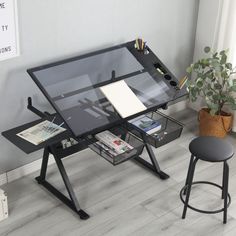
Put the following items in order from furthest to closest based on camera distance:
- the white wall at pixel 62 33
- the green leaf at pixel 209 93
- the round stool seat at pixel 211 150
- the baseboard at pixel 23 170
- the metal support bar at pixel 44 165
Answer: the green leaf at pixel 209 93
the baseboard at pixel 23 170
the metal support bar at pixel 44 165
the white wall at pixel 62 33
the round stool seat at pixel 211 150

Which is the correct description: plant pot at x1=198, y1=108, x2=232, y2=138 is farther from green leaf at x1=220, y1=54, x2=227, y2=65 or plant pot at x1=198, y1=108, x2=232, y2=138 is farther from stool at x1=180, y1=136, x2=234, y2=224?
stool at x1=180, y1=136, x2=234, y2=224

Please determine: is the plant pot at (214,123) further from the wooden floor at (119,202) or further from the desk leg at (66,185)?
the desk leg at (66,185)

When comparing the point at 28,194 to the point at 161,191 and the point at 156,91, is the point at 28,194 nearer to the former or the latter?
the point at 161,191

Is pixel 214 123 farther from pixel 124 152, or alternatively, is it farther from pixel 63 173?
pixel 63 173

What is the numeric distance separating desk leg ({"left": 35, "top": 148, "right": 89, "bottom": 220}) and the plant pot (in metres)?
1.46

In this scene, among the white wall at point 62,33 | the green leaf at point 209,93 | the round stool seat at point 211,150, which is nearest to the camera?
the round stool seat at point 211,150

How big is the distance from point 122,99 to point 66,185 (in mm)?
693

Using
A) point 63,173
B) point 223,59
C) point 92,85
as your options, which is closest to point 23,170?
point 63,173

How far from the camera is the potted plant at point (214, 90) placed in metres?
3.79

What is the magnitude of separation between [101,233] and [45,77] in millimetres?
1066

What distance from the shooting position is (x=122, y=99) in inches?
119

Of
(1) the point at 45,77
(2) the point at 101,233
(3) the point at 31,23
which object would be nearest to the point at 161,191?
(2) the point at 101,233

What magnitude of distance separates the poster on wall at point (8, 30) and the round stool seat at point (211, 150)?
1310 millimetres

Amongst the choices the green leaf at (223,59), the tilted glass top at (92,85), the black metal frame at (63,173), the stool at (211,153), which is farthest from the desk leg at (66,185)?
the green leaf at (223,59)
